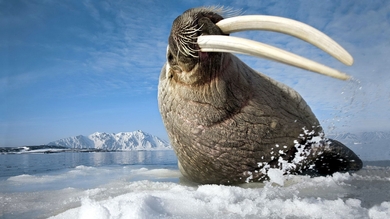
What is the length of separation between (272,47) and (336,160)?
11.2ft

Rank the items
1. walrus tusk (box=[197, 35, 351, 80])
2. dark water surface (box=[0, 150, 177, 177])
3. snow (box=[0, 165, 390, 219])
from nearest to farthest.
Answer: walrus tusk (box=[197, 35, 351, 80]) → snow (box=[0, 165, 390, 219]) → dark water surface (box=[0, 150, 177, 177])

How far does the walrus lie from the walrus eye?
0.05 feet

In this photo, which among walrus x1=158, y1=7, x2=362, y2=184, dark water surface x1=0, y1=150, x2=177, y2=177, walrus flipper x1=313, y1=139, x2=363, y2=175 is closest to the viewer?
walrus x1=158, y1=7, x2=362, y2=184

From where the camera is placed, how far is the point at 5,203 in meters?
3.88

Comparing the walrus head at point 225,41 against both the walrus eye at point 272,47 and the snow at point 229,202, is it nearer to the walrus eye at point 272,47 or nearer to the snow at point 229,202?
the walrus eye at point 272,47

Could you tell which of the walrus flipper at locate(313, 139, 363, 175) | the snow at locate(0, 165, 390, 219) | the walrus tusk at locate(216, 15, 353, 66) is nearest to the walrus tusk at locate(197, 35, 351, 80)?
the walrus tusk at locate(216, 15, 353, 66)

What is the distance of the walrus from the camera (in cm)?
356

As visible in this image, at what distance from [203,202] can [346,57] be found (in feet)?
5.80

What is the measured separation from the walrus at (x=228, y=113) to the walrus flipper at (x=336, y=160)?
0.02 m

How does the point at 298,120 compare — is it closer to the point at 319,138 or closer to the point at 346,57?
the point at 319,138

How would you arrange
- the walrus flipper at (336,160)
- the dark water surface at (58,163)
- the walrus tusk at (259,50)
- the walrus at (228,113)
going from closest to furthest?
the walrus tusk at (259,50)
the walrus at (228,113)
the walrus flipper at (336,160)
the dark water surface at (58,163)

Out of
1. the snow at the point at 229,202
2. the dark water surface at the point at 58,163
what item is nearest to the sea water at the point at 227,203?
the snow at the point at 229,202

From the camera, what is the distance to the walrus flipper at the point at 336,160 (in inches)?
201

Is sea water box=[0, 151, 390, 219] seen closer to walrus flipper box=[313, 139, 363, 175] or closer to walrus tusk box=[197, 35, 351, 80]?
walrus flipper box=[313, 139, 363, 175]
